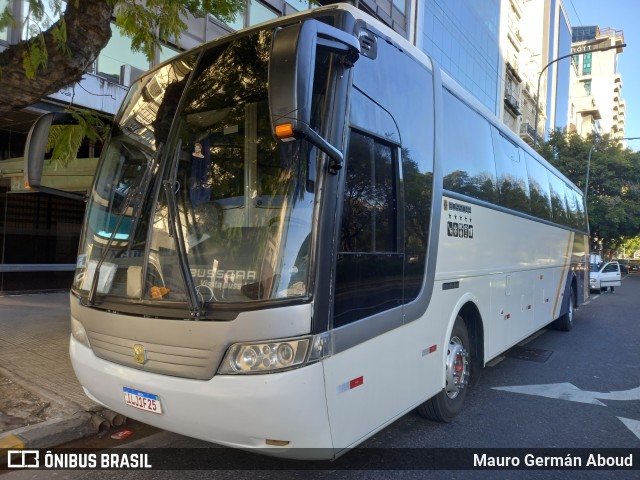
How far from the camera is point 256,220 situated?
10.1 ft

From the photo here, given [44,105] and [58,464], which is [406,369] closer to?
[58,464]

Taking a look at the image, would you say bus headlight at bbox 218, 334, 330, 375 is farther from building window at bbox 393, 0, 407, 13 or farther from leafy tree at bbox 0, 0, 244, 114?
building window at bbox 393, 0, 407, 13

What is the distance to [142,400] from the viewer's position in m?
3.25

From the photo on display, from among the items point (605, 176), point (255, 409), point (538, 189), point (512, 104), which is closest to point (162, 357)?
point (255, 409)

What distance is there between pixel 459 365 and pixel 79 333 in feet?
11.6

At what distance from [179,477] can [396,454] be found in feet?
5.58

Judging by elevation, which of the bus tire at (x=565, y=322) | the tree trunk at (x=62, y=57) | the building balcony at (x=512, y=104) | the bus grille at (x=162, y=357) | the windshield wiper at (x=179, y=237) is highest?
the building balcony at (x=512, y=104)

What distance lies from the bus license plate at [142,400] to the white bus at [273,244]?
0.6 inches

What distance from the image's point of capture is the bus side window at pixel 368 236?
3168 mm

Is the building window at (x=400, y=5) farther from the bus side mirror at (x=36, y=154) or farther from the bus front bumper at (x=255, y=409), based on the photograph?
the bus front bumper at (x=255, y=409)

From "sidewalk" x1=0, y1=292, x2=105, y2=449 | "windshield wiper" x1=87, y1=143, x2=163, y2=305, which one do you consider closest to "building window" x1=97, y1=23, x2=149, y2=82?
"sidewalk" x1=0, y1=292, x2=105, y2=449

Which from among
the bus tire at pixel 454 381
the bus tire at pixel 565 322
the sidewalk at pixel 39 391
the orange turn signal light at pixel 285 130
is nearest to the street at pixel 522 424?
the bus tire at pixel 454 381

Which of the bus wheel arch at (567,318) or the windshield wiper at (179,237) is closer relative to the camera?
the windshield wiper at (179,237)

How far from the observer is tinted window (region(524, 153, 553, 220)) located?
7.84m
